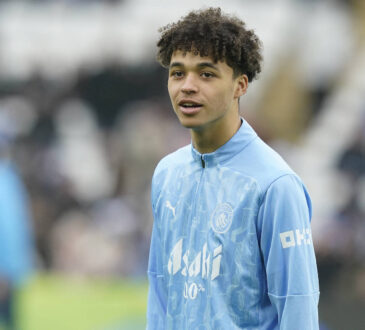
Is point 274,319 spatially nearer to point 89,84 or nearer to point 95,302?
point 95,302

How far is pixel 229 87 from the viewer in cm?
273

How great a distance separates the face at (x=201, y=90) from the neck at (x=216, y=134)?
0.09ft

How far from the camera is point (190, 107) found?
271 centimetres

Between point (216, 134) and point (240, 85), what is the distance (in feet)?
0.56

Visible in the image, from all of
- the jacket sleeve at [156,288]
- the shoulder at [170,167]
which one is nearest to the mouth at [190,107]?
the shoulder at [170,167]

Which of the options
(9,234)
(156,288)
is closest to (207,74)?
(156,288)

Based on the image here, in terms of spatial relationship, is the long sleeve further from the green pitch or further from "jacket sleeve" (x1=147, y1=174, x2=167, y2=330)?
"jacket sleeve" (x1=147, y1=174, x2=167, y2=330)

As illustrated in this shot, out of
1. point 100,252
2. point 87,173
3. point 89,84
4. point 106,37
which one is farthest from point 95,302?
point 106,37

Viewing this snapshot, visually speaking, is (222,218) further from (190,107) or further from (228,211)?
(190,107)

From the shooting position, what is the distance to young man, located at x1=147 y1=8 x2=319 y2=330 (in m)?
2.60

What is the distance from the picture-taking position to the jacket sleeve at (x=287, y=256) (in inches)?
101

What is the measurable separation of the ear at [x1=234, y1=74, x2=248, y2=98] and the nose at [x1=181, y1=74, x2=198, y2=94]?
0.15 metres

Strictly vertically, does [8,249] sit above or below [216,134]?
above

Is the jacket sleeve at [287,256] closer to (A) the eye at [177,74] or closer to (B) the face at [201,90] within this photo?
(B) the face at [201,90]
